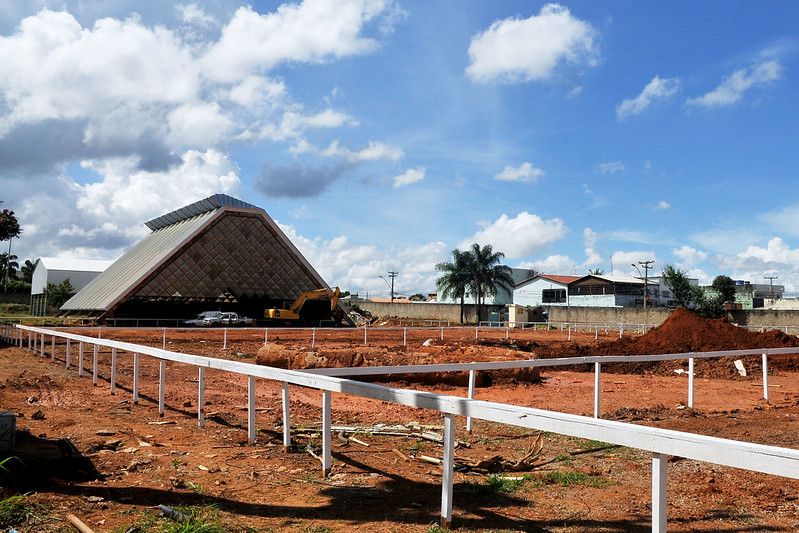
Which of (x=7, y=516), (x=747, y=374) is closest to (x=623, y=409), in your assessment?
(x=7, y=516)

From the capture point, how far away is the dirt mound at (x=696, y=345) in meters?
22.0

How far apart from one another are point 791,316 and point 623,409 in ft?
148

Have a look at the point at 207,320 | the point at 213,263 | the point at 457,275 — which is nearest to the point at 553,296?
the point at 457,275

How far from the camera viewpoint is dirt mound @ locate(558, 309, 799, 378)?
22.0 metres

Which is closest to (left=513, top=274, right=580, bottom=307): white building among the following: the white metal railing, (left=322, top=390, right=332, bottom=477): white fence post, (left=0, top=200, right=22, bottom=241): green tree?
(left=0, top=200, right=22, bottom=241): green tree

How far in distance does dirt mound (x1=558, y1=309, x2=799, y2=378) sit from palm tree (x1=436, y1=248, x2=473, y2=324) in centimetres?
4837

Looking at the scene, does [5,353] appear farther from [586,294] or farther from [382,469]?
[586,294]

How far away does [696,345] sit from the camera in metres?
24.5

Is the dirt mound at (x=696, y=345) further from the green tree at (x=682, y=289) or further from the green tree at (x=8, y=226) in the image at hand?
the green tree at (x=682, y=289)

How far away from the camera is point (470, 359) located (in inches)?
642

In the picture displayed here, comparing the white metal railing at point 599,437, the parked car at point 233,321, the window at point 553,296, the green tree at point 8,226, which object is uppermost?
the green tree at point 8,226

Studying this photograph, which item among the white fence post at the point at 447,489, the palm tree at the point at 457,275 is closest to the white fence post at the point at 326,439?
the white fence post at the point at 447,489

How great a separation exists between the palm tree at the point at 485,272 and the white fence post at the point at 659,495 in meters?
72.1

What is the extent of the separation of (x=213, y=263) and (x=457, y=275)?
30582mm
